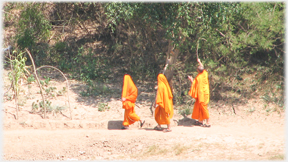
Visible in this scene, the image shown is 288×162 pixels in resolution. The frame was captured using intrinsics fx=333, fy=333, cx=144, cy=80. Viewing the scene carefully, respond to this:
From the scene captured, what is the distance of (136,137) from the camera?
731 cm

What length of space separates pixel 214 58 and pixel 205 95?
2.34 m

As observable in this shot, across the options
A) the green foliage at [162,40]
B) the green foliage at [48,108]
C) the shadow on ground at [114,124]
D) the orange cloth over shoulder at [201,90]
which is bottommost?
the shadow on ground at [114,124]

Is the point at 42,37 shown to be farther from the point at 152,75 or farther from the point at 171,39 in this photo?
the point at 171,39

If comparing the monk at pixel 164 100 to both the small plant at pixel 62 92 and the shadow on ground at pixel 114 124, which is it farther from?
the small plant at pixel 62 92

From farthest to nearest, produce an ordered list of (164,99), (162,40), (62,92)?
(162,40) < (62,92) < (164,99)

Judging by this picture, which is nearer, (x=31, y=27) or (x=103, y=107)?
(x=103, y=107)

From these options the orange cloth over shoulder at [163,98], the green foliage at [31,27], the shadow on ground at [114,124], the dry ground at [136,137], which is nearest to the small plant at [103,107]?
the dry ground at [136,137]

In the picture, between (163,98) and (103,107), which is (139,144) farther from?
(103,107)

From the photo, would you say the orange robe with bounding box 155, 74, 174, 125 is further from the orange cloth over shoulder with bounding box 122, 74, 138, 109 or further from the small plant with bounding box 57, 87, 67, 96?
the small plant with bounding box 57, 87, 67, 96

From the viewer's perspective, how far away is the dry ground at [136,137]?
6.72 m

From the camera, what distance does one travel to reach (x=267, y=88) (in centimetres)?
982

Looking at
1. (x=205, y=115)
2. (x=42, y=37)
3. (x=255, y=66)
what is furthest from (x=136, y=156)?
(x=42, y=37)

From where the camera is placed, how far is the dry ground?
22.1 feet

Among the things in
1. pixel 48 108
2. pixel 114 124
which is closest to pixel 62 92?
pixel 48 108
